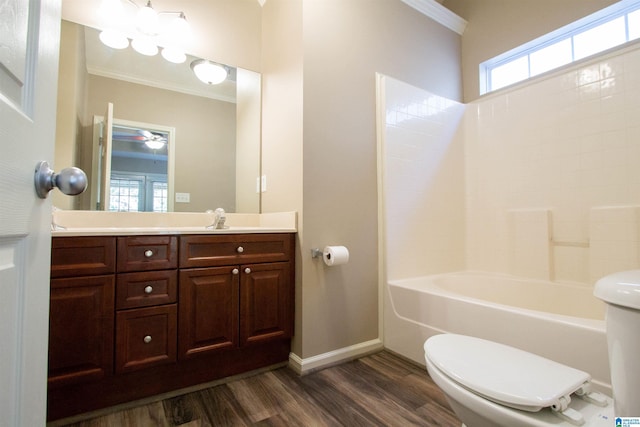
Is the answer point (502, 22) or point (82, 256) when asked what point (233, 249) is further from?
point (502, 22)

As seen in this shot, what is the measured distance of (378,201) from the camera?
2125 millimetres

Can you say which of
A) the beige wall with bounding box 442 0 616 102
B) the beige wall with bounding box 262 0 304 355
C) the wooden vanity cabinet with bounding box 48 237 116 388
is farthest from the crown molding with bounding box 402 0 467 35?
the wooden vanity cabinet with bounding box 48 237 116 388

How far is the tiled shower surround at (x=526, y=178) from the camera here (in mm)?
1867

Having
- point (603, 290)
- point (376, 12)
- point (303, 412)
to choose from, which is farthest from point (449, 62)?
point (303, 412)

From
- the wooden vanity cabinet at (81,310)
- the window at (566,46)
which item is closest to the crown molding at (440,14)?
the window at (566,46)

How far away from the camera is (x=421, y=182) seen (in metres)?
2.35

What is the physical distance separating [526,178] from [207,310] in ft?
7.92

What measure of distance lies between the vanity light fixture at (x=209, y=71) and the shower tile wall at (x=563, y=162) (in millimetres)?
2092

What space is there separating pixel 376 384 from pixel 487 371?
2.88ft

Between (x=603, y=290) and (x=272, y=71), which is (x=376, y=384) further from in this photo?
(x=272, y=71)

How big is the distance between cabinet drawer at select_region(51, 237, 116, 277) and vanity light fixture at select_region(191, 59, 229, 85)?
1.31 m

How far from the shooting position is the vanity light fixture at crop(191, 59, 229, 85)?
2068 millimetres

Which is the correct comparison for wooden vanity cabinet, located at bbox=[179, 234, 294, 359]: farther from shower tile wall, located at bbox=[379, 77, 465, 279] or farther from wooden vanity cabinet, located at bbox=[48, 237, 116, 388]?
shower tile wall, located at bbox=[379, 77, 465, 279]

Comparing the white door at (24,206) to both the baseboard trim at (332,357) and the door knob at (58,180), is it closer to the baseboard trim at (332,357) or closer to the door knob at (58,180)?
the door knob at (58,180)
